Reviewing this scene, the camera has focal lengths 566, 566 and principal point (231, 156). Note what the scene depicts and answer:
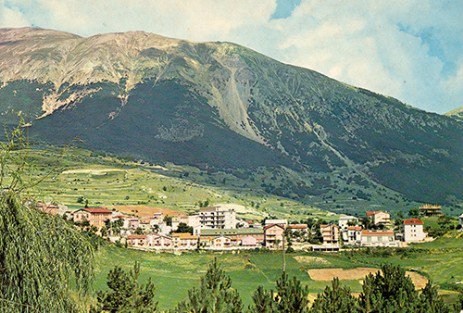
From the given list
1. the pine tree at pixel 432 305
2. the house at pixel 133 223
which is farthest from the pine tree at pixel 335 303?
the house at pixel 133 223

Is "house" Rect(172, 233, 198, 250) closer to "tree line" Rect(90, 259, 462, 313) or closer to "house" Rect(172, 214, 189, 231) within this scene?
"house" Rect(172, 214, 189, 231)

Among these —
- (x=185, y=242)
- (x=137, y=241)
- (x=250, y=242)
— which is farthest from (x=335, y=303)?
(x=250, y=242)

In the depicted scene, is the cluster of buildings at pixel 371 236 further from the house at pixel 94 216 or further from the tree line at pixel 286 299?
the tree line at pixel 286 299

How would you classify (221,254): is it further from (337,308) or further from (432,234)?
(337,308)

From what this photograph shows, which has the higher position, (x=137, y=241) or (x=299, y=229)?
(x=299, y=229)

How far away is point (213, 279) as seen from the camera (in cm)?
3444

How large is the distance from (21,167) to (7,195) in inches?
35.4

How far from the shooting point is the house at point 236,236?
15939 centimetres

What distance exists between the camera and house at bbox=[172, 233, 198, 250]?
154 meters

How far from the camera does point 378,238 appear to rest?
15712 centimetres

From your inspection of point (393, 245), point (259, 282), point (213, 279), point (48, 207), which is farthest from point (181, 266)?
point (48, 207)

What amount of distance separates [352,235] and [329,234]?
6.72 metres

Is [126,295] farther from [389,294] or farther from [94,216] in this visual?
[94,216]

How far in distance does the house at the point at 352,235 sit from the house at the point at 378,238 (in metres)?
3.56
